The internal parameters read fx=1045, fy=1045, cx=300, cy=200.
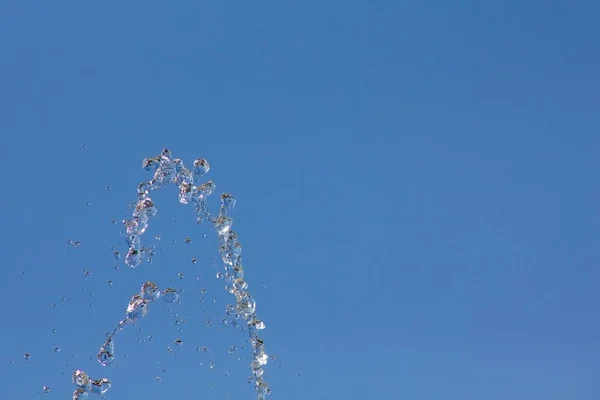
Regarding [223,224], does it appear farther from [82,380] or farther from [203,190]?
[82,380]

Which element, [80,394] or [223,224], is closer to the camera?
[80,394]

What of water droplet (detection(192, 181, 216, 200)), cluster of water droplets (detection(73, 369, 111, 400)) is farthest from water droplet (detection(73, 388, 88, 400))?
water droplet (detection(192, 181, 216, 200))

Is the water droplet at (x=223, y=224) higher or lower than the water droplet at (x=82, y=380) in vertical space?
higher

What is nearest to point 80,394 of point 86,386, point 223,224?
point 86,386

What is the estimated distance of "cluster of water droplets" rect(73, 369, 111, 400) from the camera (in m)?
14.1

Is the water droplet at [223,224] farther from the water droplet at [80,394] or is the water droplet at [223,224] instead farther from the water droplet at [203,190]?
the water droplet at [80,394]

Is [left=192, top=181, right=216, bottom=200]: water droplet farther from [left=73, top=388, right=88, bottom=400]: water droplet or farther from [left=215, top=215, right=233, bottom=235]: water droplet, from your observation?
[left=73, top=388, right=88, bottom=400]: water droplet

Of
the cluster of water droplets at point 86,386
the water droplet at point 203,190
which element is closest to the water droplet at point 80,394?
the cluster of water droplets at point 86,386

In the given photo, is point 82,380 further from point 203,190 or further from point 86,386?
point 203,190

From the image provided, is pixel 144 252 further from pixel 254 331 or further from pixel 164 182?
pixel 254 331

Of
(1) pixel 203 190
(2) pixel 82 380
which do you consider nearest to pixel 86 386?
(2) pixel 82 380

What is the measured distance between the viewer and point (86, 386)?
1412 centimetres

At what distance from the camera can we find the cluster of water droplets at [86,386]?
1406cm

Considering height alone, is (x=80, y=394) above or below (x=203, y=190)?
below
